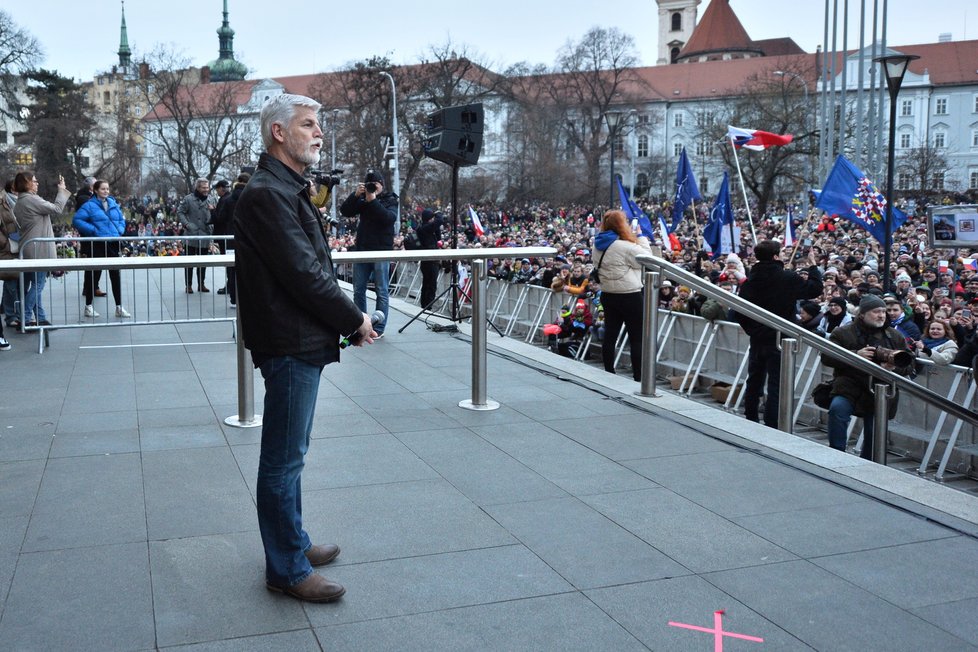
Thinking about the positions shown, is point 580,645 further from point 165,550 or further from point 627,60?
point 627,60

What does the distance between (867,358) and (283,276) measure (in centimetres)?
624

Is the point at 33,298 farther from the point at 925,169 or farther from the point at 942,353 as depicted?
the point at 925,169

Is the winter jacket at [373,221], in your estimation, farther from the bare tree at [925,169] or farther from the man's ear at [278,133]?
the bare tree at [925,169]

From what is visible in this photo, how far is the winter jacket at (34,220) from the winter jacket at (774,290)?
7.26m

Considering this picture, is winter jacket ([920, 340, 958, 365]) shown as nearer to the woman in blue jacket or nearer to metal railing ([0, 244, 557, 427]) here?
metal railing ([0, 244, 557, 427])

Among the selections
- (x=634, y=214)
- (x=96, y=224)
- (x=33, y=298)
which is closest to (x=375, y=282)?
(x=33, y=298)

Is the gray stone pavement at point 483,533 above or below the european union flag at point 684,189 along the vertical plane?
below

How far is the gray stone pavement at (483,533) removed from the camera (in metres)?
3.39

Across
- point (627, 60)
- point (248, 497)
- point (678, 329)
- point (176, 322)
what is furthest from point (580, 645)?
point (627, 60)

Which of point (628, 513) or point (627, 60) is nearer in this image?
point (628, 513)

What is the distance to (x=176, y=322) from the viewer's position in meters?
10.5

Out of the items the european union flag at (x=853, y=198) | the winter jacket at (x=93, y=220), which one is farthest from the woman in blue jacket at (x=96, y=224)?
the european union flag at (x=853, y=198)

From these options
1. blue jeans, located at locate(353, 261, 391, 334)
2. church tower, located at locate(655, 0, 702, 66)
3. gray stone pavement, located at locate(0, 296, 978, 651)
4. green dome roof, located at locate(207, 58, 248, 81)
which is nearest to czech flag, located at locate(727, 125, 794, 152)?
blue jeans, located at locate(353, 261, 391, 334)

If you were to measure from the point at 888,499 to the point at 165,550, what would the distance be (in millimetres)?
3252
